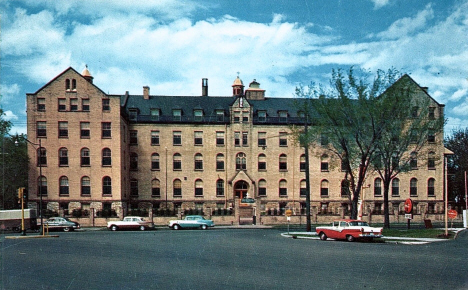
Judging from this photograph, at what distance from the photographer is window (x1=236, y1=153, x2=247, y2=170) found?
7179 cm

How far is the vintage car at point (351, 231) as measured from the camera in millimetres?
31573

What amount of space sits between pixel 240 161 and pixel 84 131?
21108mm

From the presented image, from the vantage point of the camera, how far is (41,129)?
206ft

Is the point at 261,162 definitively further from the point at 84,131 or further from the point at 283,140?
the point at 84,131

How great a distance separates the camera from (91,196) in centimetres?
6356

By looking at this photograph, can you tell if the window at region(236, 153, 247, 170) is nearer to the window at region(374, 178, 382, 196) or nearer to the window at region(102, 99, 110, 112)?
the window at region(374, 178, 382, 196)

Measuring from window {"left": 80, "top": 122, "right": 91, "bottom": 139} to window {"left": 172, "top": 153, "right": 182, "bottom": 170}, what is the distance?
12.4 meters

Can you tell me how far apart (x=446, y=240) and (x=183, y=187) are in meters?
43.2

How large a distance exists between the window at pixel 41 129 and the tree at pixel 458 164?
6014 cm

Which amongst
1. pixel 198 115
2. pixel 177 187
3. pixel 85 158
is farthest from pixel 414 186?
pixel 85 158

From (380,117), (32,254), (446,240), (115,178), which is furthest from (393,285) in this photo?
(115,178)

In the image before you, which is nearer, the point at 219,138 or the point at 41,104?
the point at 41,104

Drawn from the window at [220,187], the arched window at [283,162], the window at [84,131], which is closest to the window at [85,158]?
the window at [84,131]

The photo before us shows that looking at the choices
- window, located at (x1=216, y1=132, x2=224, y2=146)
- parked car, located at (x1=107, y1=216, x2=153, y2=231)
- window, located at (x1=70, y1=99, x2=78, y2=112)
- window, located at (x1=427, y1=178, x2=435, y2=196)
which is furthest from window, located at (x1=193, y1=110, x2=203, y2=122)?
window, located at (x1=427, y1=178, x2=435, y2=196)
